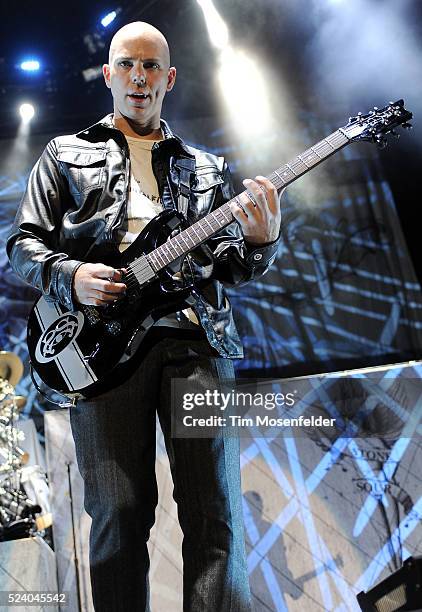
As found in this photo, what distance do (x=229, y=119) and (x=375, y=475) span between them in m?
3.97

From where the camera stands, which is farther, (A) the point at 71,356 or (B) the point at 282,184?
(B) the point at 282,184

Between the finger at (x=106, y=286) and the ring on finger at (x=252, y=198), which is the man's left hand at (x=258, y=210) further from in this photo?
the finger at (x=106, y=286)

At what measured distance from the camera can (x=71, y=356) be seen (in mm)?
1737

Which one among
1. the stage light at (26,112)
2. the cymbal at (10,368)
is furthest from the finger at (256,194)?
the stage light at (26,112)

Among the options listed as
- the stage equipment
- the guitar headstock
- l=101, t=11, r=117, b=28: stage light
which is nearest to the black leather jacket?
the guitar headstock

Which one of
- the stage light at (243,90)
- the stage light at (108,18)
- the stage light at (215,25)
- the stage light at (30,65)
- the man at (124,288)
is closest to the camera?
the man at (124,288)

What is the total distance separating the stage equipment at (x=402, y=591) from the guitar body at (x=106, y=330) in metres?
1.00

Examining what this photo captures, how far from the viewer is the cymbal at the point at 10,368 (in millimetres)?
4668

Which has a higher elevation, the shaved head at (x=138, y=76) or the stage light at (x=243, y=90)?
the stage light at (x=243, y=90)

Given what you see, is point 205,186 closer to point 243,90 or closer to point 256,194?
point 256,194

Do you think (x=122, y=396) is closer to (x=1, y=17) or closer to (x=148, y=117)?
(x=148, y=117)

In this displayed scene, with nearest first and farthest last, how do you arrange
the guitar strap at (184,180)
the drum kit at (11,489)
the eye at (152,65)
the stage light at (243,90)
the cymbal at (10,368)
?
the guitar strap at (184,180) → the eye at (152,65) → the drum kit at (11,489) → the cymbal at (10,368) → the stage light at (243,90)

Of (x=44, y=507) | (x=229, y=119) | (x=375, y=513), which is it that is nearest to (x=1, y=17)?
(x=229, y=119)

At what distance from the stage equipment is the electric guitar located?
101 centimetres
